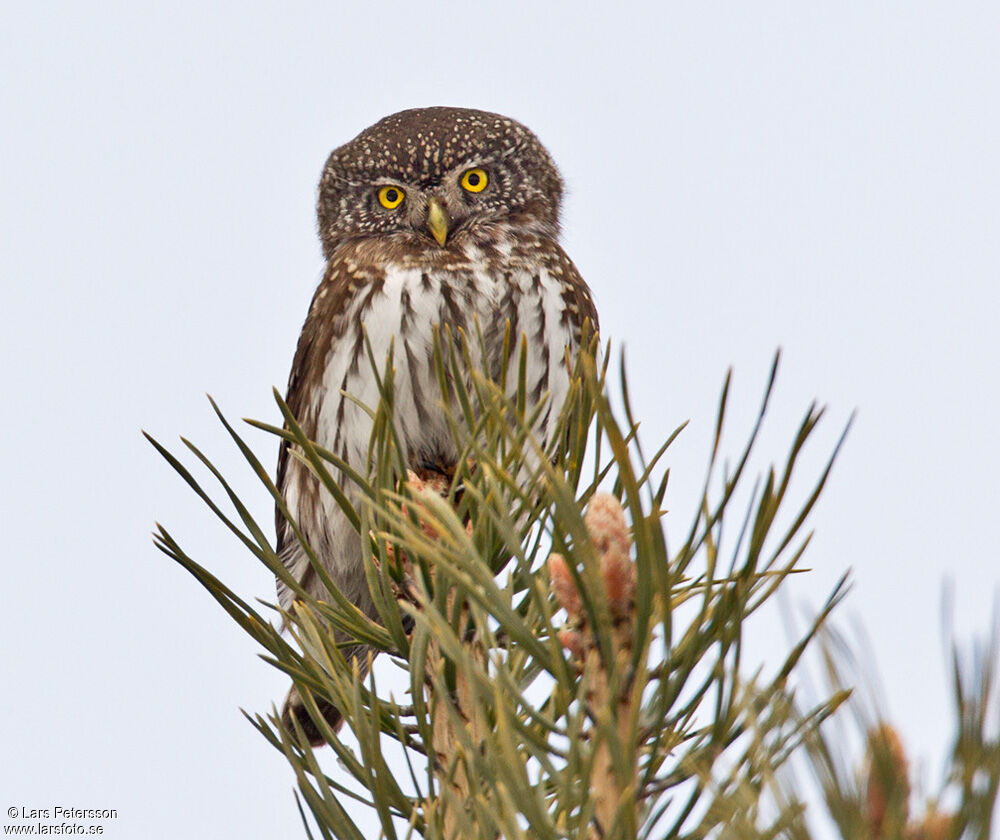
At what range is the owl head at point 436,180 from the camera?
12.8 feet

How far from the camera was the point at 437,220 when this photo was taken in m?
3.75

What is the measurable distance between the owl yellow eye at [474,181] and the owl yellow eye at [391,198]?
0.66ft

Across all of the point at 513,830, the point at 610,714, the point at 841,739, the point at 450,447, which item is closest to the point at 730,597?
the point at 610,714

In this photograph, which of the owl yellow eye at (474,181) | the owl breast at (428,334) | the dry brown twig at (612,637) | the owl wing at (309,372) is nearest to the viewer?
the dry brown twig at (612,637)

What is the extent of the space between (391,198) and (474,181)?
26 cm

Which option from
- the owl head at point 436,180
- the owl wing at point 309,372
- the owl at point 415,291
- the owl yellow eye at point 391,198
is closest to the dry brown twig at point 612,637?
the owl at point 415,291

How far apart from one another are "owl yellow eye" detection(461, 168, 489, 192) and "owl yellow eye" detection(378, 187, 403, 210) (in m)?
0.20

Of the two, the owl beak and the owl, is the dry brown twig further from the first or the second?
the owl beak

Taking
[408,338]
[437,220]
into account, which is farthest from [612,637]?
[437,220]

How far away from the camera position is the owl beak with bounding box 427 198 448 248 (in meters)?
3.68

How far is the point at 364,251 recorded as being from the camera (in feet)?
12.5

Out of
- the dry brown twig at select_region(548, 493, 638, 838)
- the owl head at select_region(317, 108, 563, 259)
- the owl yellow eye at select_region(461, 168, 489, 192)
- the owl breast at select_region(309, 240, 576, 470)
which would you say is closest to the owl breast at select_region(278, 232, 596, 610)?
the owl breast at select_region(309, 240, 576, 470)

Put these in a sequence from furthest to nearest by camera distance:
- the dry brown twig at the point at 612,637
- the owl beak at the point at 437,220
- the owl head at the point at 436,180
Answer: the owl head at the point at 436,180, the owl beak at the point at 437,220, the dry brown twig at the point at 612,637

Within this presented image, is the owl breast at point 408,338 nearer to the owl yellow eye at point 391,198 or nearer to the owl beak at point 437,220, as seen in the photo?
the owl beak at point 437,220
